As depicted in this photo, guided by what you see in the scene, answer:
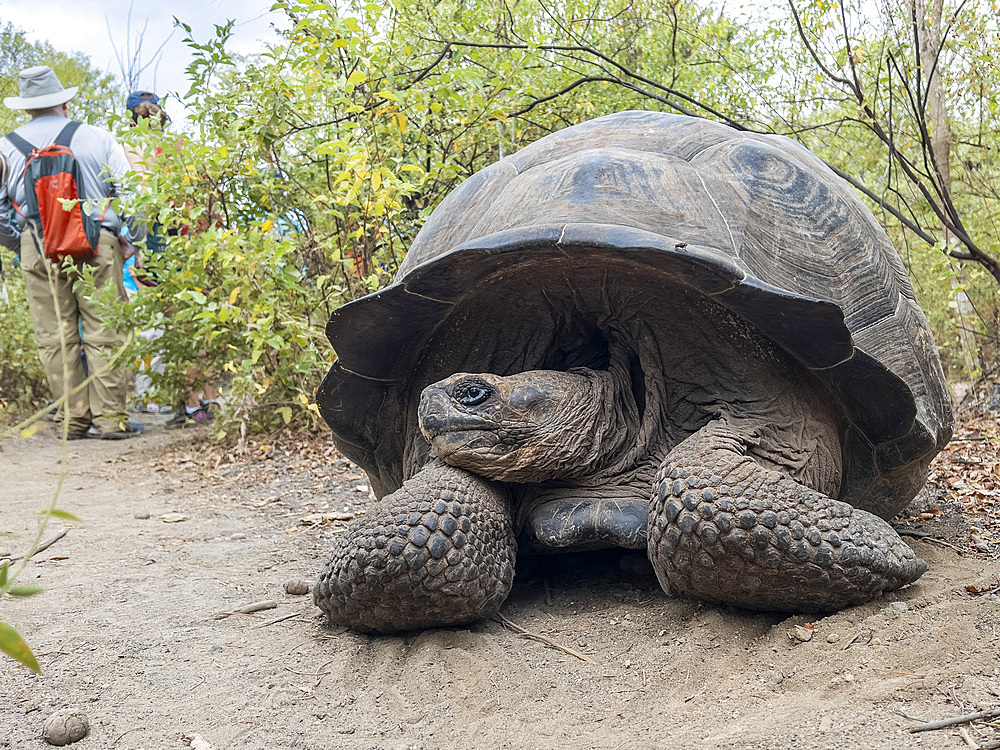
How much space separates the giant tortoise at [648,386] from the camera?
2.00 metres

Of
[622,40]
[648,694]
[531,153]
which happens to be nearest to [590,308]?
[531,153]

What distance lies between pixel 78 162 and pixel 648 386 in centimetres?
556

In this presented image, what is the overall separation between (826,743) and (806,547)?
0.55m

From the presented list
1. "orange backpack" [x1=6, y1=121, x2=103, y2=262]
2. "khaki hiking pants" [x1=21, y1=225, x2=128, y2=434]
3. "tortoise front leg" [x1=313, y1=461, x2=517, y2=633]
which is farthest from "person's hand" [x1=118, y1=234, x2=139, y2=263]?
"tortoise front leg" [x1=313, y1=461, x2=517, y2=633]

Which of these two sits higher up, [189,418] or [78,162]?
[78,162]

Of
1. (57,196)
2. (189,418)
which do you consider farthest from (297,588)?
(57,196)

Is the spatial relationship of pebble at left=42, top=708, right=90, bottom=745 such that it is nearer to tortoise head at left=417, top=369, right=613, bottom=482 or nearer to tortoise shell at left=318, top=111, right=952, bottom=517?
tortoise head at left=417, top=369, right=613, bottom=482

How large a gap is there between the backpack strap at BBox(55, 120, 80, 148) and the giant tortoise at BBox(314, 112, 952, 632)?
488 cm

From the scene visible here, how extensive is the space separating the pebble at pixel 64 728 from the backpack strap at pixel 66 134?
5797 millimetres

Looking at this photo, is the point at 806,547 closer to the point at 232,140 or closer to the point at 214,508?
the point at 214,508

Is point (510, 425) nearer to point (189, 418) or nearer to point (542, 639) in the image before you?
point (542, 639)

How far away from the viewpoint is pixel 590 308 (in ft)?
7.90

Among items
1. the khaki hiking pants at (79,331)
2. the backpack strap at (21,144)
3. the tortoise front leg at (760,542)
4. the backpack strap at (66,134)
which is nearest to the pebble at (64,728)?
the tortoise front leg at (760,542)

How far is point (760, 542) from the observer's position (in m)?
1.89
